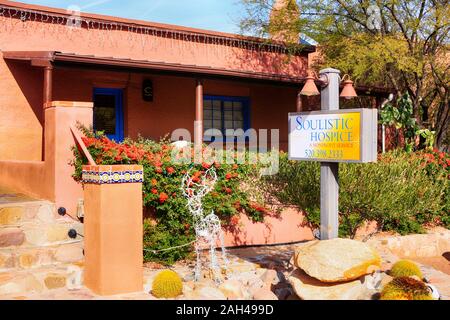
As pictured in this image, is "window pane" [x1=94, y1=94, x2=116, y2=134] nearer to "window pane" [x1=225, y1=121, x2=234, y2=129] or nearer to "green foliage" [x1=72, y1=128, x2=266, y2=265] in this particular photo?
"window pane" [x1=225, y1=121, x2=234, y2=129]

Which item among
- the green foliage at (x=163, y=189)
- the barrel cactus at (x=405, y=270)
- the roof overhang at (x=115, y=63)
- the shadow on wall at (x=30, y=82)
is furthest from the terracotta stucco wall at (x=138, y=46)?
the barrel cactus at (x=405, y=270)

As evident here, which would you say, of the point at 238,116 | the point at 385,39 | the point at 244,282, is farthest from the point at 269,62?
the point at 244,282

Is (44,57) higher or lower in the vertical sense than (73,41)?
lower

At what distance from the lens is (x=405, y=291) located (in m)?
5.41

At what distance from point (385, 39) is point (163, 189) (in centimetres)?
722

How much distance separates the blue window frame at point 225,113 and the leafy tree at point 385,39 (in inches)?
79.4

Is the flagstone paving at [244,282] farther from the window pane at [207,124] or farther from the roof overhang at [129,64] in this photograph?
the window pane at [207,124]

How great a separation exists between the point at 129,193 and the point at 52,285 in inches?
53.9

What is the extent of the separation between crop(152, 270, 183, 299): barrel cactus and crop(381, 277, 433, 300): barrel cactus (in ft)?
7.47

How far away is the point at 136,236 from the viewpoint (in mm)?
6137

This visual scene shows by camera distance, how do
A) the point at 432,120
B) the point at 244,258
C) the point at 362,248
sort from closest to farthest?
the point at 362,248
the point at 244,258
the point at 432,120

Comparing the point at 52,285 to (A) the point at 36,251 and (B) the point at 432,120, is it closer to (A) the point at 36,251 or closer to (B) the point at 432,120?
(A) the point at 36,251

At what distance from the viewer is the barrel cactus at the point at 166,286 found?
587 centimetres
